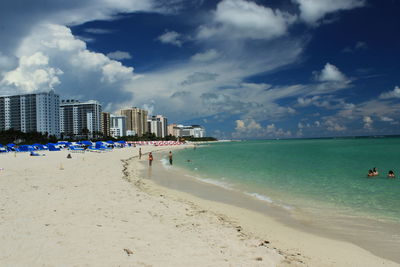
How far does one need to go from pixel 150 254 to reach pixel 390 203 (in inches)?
442

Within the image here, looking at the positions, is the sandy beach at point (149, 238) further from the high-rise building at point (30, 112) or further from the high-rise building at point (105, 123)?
the high-rise building at point (105, 123)

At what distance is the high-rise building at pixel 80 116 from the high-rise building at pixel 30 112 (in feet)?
74.8

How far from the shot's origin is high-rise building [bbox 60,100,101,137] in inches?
6309

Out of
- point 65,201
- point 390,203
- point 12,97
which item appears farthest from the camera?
point 12,97

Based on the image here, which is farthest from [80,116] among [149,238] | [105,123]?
[149,238]

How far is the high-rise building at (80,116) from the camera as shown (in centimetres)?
16025

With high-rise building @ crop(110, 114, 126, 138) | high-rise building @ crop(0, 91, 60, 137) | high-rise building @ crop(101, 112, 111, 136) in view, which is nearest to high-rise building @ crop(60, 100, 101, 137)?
high-rise building @ crop(101, 112, 111, 136)

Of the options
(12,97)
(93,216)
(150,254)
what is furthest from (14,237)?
(12,97)

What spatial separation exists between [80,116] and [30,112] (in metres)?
32.2

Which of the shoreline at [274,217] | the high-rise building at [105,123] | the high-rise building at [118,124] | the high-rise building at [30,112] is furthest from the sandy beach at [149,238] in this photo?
the high-rise building at [118,124]

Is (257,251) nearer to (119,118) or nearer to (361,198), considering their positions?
(361,198)

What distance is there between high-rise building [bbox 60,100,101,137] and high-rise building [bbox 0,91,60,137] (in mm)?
22787

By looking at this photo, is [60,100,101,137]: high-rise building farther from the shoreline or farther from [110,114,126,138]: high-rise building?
the shoreline

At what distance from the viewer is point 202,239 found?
20.2 ft
